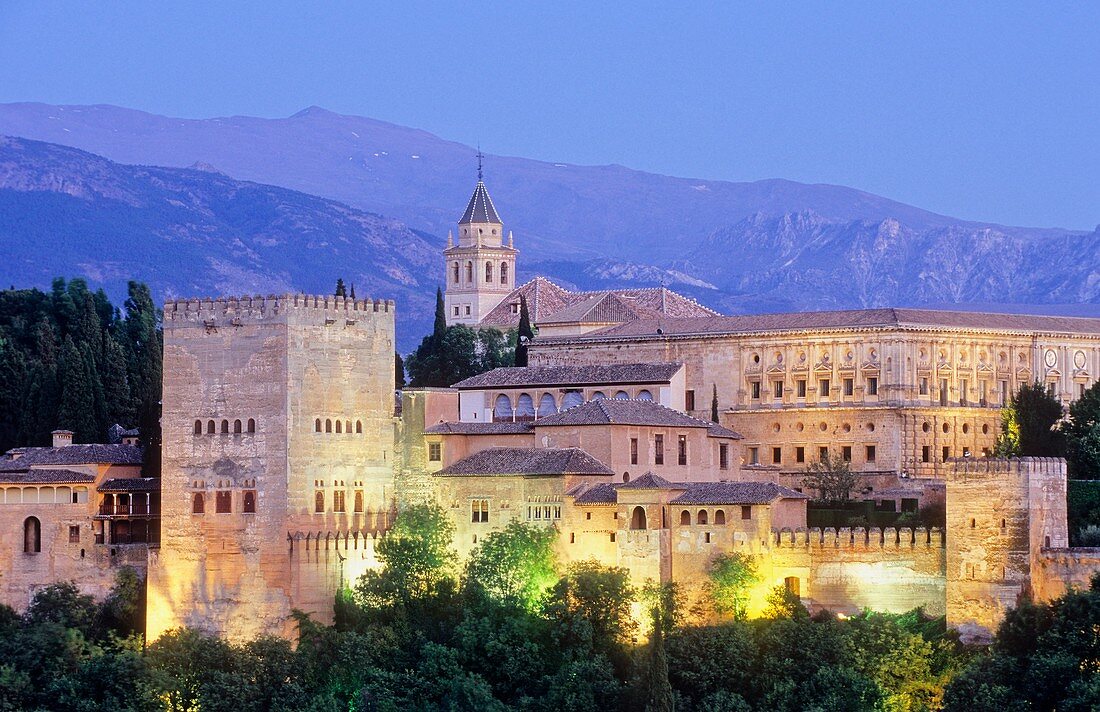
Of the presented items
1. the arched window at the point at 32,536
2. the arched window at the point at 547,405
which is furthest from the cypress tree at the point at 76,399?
the arched window at the point at 547,405

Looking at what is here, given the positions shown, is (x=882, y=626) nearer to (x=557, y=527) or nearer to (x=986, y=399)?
(x=557, y=527)

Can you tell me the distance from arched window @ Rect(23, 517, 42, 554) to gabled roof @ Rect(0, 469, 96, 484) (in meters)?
1.10

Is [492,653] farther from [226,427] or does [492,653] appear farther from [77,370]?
[77,370]

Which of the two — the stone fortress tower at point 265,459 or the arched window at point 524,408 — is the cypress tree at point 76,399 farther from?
the arched window at point 524,408

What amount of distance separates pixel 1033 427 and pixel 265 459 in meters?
23.4

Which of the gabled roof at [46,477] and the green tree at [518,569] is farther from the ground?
the gabled roof at [46,477]

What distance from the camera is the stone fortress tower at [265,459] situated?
58688 mm

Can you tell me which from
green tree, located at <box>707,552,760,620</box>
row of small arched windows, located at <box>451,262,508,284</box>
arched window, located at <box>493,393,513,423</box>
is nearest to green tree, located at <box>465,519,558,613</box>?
green tree, located at <box>707,552,760,620</box>

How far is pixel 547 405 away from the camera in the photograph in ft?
232

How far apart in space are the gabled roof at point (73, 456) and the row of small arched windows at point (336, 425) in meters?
7.89

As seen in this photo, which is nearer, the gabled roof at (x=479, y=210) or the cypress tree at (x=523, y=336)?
the cypress tree at (x=523, y=336)

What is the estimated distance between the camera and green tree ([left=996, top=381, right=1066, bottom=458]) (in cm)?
6506

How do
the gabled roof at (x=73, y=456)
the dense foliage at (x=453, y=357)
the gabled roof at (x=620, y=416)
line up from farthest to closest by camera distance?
the dense foliage at (x=453, y=357), the gabled roof at (x=73, y=456), the gabled roof at (x=620, y=416)

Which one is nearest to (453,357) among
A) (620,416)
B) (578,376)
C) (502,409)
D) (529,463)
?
(502,409)
